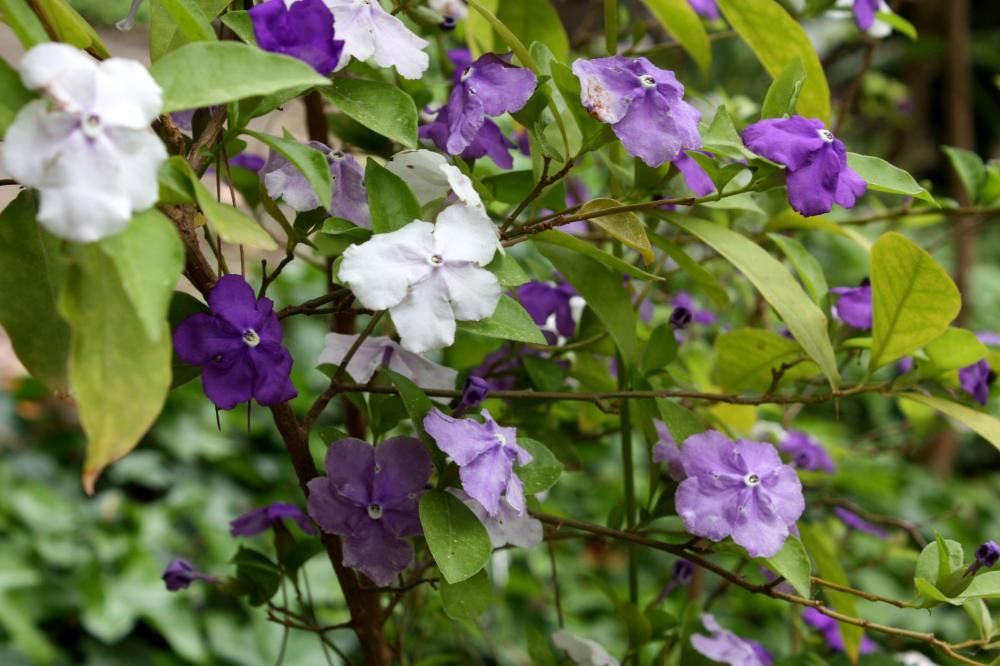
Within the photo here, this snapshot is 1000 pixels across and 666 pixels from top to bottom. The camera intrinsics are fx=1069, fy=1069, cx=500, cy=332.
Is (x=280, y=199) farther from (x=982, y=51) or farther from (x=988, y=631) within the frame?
(x=982, y=51)

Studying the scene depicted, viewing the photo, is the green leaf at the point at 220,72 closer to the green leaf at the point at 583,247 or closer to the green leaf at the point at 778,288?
the green leaf at the point at 583,247

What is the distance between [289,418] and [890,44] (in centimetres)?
496

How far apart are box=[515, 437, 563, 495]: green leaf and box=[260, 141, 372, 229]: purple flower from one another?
16 cm

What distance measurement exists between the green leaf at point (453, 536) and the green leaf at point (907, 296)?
284 millimetres

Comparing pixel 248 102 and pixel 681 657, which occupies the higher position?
pixel 248 102

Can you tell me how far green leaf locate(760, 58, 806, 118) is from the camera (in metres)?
0.60

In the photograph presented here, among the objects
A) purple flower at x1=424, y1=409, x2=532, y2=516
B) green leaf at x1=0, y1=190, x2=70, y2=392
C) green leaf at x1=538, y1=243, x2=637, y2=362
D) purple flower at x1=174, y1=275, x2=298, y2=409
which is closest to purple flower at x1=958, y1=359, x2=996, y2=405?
green leaf at x1=538, y1=243, x2=637, y2=362

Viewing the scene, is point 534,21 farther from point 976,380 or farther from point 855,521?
point 855,521

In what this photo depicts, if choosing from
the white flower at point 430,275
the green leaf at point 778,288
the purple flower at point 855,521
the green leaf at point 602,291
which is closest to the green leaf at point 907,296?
the green leaf at point 778,288

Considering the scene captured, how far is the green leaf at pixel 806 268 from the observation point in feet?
2.41

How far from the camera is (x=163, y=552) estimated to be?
193 cm

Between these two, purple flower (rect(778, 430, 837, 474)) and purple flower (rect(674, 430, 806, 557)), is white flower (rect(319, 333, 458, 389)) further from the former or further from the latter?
purple flower (rect(778, 430, 837, 474))

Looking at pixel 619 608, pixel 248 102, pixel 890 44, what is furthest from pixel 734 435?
pixel 890 44

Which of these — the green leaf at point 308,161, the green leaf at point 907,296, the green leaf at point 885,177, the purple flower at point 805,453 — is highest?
the green leaf at point 308,161
